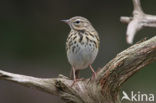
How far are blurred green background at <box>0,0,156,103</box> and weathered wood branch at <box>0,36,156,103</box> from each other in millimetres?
3218

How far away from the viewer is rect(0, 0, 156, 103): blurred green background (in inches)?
345

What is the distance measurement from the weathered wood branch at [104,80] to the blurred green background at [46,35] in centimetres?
322

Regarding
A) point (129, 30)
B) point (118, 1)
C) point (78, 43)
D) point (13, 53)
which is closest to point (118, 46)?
point (118, 1)

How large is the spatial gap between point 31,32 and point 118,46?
1582 mm

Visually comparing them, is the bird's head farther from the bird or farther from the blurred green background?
the blurred green background

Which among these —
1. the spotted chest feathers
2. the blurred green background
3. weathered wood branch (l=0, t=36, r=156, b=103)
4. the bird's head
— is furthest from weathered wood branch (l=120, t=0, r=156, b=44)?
the blurred green background

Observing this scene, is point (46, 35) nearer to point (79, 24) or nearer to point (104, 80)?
point (79, 24)

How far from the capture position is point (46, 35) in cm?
971

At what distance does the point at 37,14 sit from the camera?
9.89m

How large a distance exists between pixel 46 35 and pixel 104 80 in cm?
459

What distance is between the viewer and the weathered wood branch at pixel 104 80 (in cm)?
501

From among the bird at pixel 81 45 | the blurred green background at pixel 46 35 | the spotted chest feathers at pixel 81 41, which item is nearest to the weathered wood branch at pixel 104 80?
the bird at pixel 81 45

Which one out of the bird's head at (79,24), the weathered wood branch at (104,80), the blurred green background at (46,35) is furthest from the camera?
the blurred green background at (46,35)

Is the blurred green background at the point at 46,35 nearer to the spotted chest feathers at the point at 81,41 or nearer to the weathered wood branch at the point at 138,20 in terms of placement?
the spotted chest feathers at the point at 81,41
